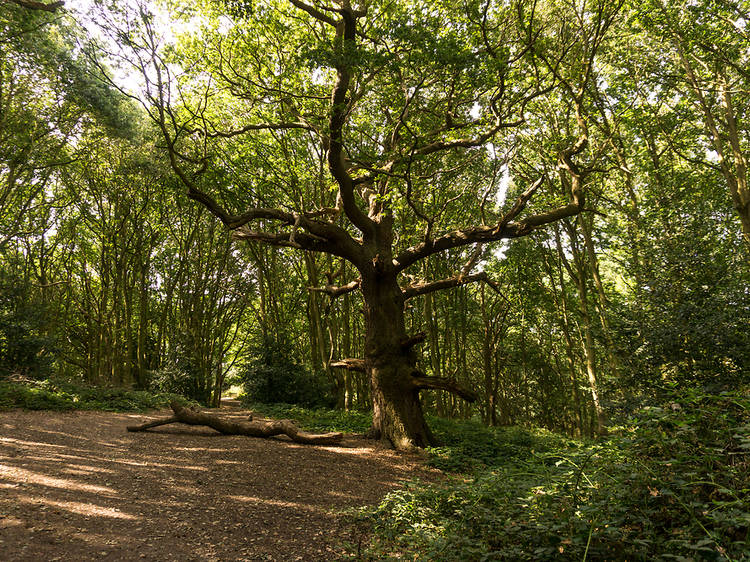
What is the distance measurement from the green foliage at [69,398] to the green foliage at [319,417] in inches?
129

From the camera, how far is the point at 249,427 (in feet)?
28.3

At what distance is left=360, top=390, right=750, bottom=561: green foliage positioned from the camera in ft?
7.40

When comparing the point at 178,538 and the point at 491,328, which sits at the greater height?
the point at 491,328

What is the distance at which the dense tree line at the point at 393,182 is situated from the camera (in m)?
7.69

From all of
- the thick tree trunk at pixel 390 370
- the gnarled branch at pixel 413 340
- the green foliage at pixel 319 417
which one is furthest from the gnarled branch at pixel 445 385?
the green foliage at pixel 319 417

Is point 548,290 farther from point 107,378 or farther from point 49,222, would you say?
point 49,222

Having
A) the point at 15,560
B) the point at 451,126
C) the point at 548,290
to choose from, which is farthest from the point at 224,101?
the point at 548,290

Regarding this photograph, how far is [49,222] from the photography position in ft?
57.9

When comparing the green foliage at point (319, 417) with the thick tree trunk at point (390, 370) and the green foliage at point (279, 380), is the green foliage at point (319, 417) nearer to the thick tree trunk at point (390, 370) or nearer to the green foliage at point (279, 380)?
the green foliage at point (279, 380)

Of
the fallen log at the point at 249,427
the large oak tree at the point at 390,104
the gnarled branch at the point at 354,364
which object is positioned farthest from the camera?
the gnarled branch at the point at 354,364

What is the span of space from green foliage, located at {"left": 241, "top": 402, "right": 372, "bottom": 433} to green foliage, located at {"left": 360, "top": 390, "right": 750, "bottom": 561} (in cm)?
649

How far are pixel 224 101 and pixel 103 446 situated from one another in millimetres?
10511

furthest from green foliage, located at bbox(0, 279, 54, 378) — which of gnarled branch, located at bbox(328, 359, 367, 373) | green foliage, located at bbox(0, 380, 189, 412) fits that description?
gnarled branch, located at bbox(328, 359, 367, 373)

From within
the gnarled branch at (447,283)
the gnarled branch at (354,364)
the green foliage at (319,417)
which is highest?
the gnarled branch at (447,283)
